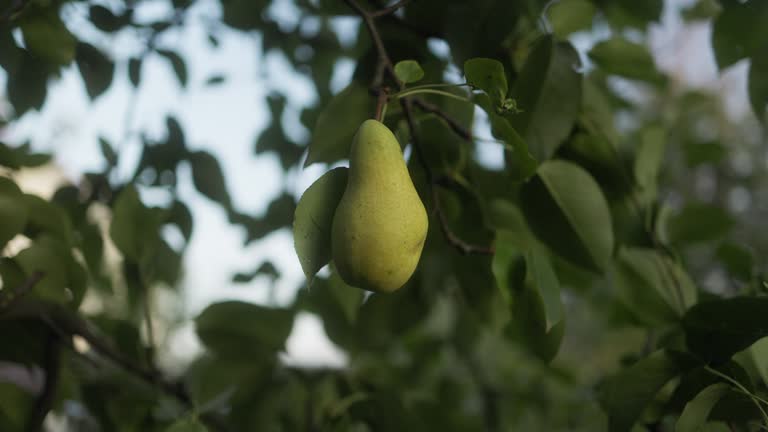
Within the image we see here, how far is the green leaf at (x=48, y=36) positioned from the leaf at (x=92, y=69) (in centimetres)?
10

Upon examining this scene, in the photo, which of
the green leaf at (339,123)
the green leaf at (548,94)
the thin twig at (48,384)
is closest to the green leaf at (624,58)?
the green leaf at (548,94)

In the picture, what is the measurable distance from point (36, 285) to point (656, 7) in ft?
2.16

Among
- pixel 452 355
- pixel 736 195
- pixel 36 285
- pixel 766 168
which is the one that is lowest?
pixel 736 195

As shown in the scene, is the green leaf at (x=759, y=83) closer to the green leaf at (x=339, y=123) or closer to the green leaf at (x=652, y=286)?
the green leaf at (x=652, y=286)

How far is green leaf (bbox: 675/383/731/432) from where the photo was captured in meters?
0.39

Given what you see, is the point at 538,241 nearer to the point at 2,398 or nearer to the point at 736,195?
the point at 2,398

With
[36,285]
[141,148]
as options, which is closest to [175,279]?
[141,148]

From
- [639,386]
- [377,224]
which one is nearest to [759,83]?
[639,386]

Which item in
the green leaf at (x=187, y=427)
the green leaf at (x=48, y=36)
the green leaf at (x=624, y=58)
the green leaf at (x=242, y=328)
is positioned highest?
the green leaf at (x=624, y=58)

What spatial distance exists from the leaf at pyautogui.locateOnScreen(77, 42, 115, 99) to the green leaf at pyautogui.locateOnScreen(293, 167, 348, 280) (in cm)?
44

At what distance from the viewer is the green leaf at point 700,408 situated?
39 cm

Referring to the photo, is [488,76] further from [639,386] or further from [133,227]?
[133,227]

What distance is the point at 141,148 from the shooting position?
79 centimetres

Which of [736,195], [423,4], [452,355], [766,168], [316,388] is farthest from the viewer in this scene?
[736,195]
